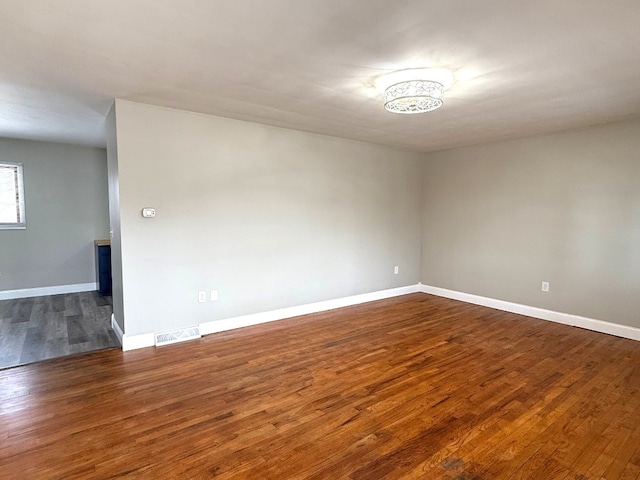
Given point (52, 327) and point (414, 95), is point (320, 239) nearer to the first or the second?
point (414, 95)

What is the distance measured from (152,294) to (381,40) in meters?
3.05

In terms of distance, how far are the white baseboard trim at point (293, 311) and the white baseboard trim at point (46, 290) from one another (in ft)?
10.5

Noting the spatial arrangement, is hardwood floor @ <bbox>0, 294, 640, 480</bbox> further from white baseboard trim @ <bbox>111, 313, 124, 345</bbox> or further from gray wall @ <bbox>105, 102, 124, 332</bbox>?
gray wall @ <bbox>105, 102, 124, 332</bbox>

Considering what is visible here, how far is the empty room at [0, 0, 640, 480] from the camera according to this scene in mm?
1891

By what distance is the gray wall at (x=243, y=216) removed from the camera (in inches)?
132

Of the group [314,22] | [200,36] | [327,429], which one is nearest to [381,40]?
[314,22]

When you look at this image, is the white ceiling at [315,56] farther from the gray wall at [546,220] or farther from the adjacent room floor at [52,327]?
the adjacent room floor at [52,327]

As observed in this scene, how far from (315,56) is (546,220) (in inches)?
150

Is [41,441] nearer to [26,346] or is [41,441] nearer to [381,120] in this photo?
[26,346]

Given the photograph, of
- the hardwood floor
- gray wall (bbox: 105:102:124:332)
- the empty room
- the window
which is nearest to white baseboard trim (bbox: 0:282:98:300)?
the empty room

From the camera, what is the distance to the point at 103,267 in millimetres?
5344

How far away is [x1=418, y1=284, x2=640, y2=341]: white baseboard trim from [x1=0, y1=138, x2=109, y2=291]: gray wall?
5847 mm

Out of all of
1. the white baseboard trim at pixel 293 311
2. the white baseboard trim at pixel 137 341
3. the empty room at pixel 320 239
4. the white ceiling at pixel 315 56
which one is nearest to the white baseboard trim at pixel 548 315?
the empty room at pixel 320 239

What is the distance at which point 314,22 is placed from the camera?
182 cm
